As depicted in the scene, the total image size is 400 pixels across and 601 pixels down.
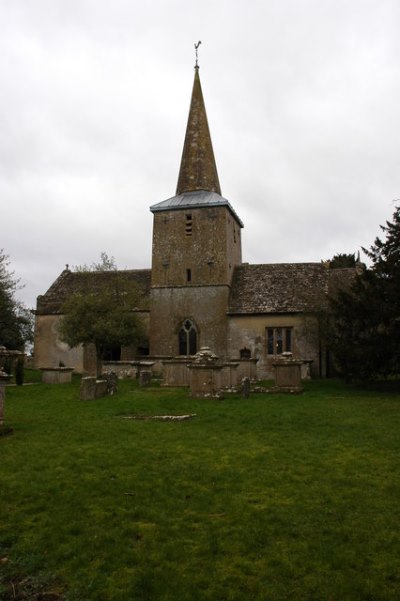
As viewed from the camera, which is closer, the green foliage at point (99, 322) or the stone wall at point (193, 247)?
the green foliage at point (99, 322)

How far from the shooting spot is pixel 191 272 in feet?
104

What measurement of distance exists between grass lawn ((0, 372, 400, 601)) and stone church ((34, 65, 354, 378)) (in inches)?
681

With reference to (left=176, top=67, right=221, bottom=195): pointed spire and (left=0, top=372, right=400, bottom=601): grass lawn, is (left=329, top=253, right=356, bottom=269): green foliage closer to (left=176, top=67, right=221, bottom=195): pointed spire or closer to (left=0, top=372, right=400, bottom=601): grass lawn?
(left=176, top=67, right=221, bottom=195): pointed spire

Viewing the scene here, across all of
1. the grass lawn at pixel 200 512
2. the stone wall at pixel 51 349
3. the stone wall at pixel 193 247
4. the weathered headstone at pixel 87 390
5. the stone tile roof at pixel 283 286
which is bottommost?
the grass lawn at pixel 200 512

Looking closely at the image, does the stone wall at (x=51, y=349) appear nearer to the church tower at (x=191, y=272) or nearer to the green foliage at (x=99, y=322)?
the green foliage at (x=99, y=322)

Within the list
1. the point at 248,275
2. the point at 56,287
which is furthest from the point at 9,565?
the point at 56,287

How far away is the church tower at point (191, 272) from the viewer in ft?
101

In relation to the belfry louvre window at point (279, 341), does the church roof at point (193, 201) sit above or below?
above

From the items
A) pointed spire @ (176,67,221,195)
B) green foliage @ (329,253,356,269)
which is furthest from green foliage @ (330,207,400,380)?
green foliage @ (329,253,356,269)

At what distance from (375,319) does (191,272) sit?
13567mm

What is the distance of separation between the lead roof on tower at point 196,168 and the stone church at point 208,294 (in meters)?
0.07

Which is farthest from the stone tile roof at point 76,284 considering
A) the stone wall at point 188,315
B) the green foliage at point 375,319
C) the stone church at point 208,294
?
the green foliage at point 375,319

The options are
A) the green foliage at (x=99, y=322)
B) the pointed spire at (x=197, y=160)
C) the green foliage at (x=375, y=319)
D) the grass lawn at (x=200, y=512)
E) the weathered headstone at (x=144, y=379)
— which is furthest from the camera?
the pointed spire at (x=197, y=160)

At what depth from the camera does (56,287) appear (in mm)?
36781
